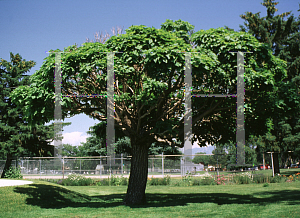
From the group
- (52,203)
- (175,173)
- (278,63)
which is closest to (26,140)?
(175,173)

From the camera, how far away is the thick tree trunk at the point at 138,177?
40.4 feet

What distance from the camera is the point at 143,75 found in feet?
36.7

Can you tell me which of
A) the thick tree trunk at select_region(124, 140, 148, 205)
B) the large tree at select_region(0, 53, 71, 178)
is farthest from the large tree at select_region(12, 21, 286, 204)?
the large tree at select_region(0, 53, 71, 178)

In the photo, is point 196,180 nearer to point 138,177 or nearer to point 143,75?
point 138,177

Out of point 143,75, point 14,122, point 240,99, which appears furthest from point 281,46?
point 14,122

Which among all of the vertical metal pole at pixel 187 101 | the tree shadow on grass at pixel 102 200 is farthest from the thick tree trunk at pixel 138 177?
the vertical metal pole at pixel 187 101

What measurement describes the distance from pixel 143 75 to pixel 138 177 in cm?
443

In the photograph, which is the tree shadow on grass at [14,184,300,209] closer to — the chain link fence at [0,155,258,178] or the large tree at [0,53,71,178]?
the chain link fence at [0,155,258,178]

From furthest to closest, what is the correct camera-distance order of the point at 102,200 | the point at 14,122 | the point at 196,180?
the point at 14,122
the point at 196,180
the point at 102,200

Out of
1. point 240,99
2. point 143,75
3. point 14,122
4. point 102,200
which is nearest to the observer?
point 143,75

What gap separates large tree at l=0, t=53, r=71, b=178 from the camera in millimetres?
29125

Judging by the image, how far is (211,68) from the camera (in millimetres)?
10078

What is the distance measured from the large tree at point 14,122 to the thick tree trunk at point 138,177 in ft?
65.3

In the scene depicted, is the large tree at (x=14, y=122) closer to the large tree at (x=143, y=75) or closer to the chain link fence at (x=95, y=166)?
the chain link fence at (x=95, y=166)
